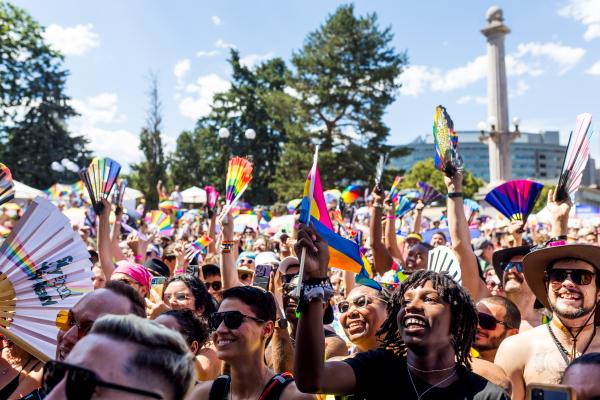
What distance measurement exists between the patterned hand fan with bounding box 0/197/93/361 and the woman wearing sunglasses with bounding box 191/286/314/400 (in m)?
0.77

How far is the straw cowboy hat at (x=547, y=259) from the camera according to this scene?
3.27 m

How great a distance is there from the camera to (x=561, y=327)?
3.36 meters

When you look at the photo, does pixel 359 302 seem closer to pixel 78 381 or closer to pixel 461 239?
pixel 461 239

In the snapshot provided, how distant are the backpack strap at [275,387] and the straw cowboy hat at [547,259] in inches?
64.3

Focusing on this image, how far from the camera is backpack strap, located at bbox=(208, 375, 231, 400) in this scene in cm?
300

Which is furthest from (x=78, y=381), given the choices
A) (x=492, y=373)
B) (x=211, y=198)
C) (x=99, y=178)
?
(x=211, y=198)

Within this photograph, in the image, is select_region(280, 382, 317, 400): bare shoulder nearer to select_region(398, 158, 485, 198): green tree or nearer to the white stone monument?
the white stone monument

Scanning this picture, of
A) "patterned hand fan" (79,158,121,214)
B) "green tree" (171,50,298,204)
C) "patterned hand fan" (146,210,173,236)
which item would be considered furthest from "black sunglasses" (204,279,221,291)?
"green tree" (171,50,298,204)

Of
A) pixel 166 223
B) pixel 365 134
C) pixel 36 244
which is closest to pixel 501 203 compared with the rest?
pixel 36 244

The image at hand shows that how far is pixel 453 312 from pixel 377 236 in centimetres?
319

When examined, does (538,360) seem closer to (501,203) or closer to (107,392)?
(107,392)

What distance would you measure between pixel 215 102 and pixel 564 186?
177 ft

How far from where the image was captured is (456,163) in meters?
4.58

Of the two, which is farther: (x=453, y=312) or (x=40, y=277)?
(x=40, y=277)
